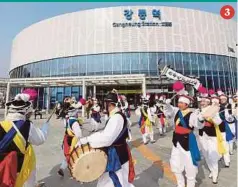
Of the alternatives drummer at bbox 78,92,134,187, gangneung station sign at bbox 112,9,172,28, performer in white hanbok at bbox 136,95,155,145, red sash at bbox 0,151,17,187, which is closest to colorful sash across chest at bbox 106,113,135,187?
drummer at bbox 78,92,134,187

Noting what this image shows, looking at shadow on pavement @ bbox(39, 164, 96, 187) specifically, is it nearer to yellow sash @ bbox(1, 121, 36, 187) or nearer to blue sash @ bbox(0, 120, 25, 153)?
yellow sash @ bbox(1, 121, 36, 187)

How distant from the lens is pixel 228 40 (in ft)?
140

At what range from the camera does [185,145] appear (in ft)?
13.7

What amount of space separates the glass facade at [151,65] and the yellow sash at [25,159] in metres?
34.2

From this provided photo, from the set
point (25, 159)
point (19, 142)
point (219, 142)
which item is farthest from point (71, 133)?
point (219, 142)

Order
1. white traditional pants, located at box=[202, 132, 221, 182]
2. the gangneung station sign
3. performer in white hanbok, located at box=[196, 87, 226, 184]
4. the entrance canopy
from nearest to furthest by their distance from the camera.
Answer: white traditional pants, located at box=[202, 132, 221, 182], performer in white hanbok, located at box=[196, 87, 226, 184], the entrance canopy, the gangneung station sign

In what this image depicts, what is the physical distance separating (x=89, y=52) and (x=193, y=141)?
3635 centimetres

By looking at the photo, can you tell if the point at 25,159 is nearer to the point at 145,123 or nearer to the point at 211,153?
the point at 211,153

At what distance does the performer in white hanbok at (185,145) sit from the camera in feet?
13.5

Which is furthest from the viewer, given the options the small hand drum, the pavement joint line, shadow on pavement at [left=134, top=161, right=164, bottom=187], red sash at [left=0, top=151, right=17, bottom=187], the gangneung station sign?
the gangneung station sign

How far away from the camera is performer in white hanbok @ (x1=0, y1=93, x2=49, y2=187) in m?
2.97

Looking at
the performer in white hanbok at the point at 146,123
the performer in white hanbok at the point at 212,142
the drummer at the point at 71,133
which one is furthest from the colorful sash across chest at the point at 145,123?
the drummer at the point at 71,133

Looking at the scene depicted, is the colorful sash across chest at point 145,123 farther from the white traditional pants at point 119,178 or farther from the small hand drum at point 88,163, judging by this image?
Answer: the small hand drum at point 88,163

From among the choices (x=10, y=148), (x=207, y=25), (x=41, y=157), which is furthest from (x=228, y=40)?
(x=10, y=148)
